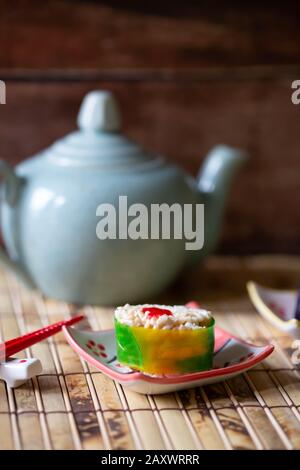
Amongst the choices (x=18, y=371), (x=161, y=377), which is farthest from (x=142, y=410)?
(x=18, y=371)

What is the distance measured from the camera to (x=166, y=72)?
1.33 meters

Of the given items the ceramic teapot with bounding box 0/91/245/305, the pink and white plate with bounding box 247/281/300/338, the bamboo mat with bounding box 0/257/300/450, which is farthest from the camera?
the ceramic teapot with bounding box 0/91/245/305

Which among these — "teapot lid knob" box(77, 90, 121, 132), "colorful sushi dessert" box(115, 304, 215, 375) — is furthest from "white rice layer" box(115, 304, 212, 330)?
"teapot lid knob" box(77, 90, 121, 132)

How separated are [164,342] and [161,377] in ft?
0.12

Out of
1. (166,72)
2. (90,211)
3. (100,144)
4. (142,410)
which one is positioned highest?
(166,72)

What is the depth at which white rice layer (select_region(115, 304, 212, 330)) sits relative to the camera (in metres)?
0.80

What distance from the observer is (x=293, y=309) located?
105 centimetres

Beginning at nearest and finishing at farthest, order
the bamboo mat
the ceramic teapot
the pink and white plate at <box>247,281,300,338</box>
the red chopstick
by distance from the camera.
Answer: the bamboo mat → the red chopstick → the pink and white plate at <box>247,281,300,338</box> → the ceramic teapot

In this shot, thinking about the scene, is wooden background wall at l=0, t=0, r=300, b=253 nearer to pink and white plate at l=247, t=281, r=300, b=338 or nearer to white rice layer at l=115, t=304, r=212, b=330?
pink and white plate at l=247, t=281, r=300, b=338

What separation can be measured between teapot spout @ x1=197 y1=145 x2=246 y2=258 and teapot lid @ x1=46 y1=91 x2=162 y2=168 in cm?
10

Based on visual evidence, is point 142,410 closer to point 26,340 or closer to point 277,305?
point 26,340

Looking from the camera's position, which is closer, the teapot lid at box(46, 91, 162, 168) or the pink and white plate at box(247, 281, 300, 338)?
the pink and white plate at box(247, 281, 300, 338)

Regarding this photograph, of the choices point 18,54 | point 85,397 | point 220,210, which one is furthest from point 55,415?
point 18,54

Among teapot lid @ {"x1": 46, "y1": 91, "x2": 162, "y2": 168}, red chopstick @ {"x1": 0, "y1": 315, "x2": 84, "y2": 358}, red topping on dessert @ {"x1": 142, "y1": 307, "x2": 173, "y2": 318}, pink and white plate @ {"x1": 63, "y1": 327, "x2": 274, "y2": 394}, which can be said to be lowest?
pink and white plate @ {"x1": 63, "y1": 327, "x2": 274, "y2": 394}
